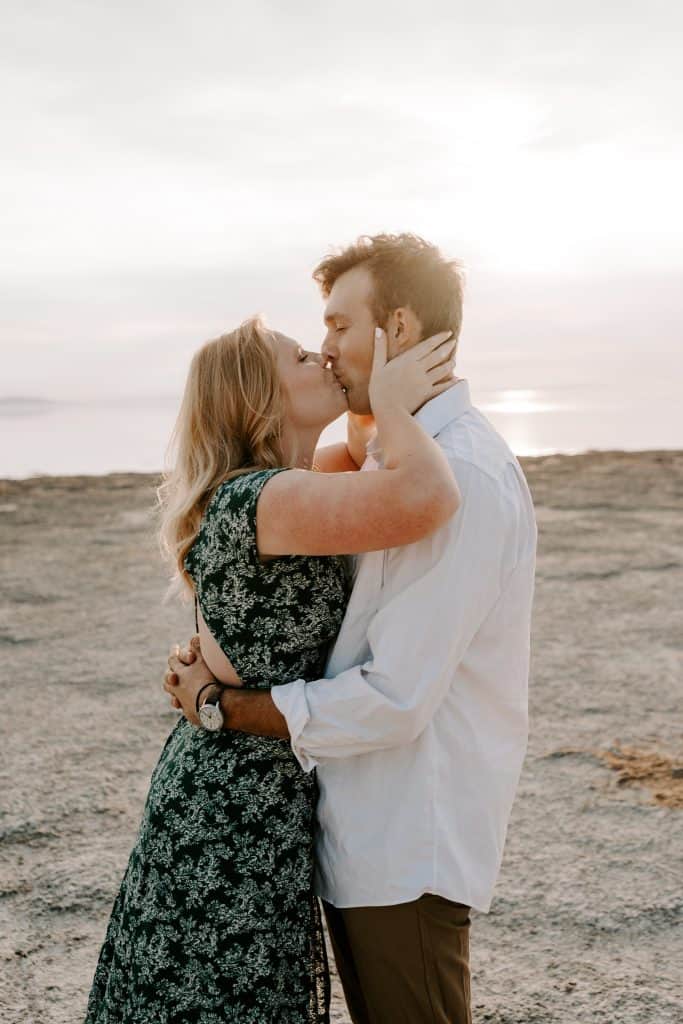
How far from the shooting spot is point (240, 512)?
2176mm

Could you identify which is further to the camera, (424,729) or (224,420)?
(224,420)

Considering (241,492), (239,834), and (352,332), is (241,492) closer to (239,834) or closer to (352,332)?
(352,332)

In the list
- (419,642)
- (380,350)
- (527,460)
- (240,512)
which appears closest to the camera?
(419,642)

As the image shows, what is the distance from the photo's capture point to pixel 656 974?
3160mm

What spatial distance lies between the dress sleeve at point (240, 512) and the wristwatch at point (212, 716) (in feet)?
1.03

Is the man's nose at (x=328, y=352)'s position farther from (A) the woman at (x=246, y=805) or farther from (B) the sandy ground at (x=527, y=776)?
(B) the sandy ground at (x=527, y=776)

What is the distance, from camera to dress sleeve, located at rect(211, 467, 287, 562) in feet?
7.10

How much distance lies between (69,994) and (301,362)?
78.2 inches

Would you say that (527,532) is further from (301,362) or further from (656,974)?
(656,974)

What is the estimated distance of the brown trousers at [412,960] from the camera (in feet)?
6.92

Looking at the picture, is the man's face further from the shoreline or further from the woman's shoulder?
the shoreline

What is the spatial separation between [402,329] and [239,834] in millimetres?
1123

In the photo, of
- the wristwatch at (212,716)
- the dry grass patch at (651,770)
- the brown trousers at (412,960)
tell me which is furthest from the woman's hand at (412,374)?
the dry grass patch at (651,770)

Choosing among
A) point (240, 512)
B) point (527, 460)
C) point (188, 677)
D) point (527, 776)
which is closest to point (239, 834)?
point (188, 677)
